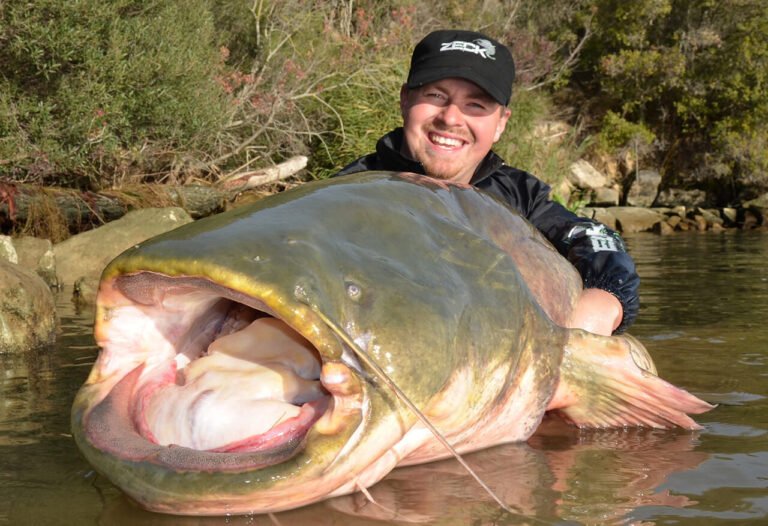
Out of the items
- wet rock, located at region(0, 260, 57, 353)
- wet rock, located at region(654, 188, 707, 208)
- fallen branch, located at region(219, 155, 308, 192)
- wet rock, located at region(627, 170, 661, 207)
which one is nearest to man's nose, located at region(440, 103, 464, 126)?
wet rock, located at region(0, 260, 57, 353)

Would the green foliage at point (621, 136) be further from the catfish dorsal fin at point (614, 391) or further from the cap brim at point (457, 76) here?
the catfish dorsal fin at point (614, 391)

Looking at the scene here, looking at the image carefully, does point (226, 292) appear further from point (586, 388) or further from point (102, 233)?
point (102, 233)

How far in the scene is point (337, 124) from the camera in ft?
44.6

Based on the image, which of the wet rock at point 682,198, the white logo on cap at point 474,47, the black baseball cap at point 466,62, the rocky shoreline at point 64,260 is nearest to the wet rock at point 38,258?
the rocky shoreline at point 64,260

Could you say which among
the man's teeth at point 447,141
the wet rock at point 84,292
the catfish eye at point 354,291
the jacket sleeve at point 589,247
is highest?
the catfish eye at point 354,291

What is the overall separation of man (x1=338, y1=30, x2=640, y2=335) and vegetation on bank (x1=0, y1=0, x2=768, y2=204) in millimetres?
6461

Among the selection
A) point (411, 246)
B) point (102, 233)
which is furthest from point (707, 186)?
point (411, 246)

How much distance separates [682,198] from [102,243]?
19507 millimetres

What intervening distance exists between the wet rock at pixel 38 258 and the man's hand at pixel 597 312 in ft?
18.8

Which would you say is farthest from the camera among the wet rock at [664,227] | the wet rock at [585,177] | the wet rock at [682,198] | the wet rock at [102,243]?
the wet rock at [682,198]

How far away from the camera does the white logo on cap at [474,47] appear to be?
3986mm

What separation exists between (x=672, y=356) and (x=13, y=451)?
2722 millimetres

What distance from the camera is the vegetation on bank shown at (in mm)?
9734

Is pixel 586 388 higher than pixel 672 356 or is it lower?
higher
